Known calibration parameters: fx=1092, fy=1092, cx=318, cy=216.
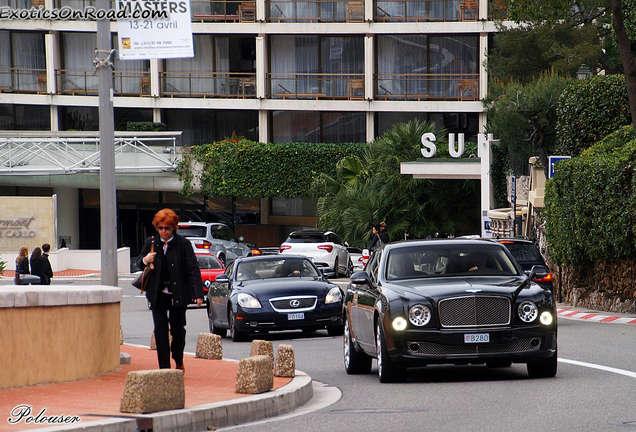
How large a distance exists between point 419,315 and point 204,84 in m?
42.8

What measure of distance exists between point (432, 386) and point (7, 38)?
46303 mm

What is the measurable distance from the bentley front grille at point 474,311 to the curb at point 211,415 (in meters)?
1.76

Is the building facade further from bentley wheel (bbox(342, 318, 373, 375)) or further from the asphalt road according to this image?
bentley wheel (bbox(342, 318, 373, 375))

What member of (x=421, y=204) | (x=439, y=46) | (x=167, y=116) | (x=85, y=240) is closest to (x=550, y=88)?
(x=421, y=204)

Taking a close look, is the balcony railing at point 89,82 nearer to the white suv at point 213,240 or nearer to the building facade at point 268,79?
the building facade at point 268,79

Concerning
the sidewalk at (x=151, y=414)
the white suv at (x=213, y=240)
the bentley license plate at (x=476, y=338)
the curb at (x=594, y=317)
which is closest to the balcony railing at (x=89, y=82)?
the white suv at (x=213, y=240)

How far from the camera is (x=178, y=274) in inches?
437

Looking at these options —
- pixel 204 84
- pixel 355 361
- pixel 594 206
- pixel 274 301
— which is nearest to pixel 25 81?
pixel 204 84

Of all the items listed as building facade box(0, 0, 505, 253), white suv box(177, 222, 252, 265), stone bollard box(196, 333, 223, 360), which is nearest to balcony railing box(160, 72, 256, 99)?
building facade box(0, 0, 505, 253)

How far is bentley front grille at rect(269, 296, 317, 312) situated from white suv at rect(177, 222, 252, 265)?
1848 cm

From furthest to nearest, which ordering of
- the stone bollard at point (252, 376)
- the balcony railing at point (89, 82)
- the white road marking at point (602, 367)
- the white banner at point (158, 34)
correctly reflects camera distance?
the balcony railing at point (89, 82) < the white banner at point (158, 34) < the white road marking at point (602, 367) < the stone bollard at point (252, 376)

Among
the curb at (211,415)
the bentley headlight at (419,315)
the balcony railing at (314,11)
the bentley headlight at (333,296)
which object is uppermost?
the balcony railing at (314,11)

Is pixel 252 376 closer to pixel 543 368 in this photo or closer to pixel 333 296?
pixel 543 368

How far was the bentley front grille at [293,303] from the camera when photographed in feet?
60.3
